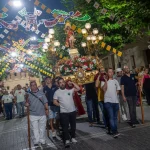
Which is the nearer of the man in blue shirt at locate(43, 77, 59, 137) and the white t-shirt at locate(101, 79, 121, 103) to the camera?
the white t-shirt at locate(101, 79, 121, 103)

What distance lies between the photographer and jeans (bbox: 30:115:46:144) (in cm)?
725

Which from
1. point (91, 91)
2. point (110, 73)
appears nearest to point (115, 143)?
point (110, 73)

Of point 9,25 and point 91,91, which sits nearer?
point 91,91

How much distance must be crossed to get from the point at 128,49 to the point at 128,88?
866 inches

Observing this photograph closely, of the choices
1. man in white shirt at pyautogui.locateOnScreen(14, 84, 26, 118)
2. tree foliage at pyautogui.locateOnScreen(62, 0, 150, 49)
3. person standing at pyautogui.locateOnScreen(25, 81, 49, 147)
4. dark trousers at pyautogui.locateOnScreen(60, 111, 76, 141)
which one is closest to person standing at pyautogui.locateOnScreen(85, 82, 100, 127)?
dark trousers at pyautogui.locateOnScreen(60, 111, 76, 141)

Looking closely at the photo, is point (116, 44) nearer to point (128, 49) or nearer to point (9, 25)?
point (128, 49)

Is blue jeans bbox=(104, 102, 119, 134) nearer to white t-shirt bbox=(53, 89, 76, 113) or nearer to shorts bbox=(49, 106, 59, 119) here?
white t-shirt bbox=(53, 89, 76, 113)

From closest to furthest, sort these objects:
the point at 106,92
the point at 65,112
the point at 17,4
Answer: the point at 65,112, the point at 106,92, the point at 17,4

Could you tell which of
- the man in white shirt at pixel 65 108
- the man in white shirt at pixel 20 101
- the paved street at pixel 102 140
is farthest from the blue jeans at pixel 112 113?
the man in white shirt at pixel 20 101

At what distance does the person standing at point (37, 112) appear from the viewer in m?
7.29

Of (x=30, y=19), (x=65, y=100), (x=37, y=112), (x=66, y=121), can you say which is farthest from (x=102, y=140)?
(x=30, y=19)

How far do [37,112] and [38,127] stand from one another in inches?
16.9

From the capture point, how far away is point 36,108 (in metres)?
7.33

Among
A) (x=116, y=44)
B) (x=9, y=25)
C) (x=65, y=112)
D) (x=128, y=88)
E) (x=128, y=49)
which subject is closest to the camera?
(x=65, y=112)
